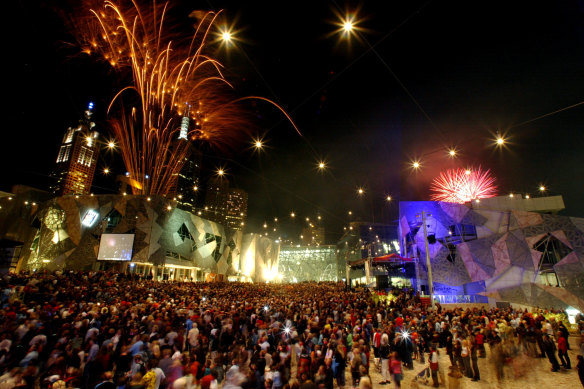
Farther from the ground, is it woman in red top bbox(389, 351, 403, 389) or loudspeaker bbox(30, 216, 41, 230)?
loudspeaker bbox(30, 216, 41, 230)

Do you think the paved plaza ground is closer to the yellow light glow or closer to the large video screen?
the yellow light glow

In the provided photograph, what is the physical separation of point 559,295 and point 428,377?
18.8 meters

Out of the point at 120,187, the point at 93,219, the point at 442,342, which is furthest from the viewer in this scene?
the point at 120,187

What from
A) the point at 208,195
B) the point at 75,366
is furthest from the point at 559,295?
the point at 208,195

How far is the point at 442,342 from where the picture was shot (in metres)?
13.5

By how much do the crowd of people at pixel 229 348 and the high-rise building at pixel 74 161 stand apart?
413ft

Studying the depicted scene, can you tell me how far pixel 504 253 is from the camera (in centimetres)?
2566

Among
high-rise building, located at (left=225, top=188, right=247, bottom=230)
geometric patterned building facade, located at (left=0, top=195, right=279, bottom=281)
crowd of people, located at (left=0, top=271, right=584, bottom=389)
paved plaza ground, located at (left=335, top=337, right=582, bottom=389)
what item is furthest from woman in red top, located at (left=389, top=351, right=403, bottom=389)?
high-rise building, located at (left=225, top=188, right=247, bottom=230)

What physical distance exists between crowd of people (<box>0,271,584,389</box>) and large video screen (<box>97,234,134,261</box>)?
1912 cm

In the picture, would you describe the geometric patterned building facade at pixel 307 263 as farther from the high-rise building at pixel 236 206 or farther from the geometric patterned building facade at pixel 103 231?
→ the geometric patterned building facade at pixel 103 231

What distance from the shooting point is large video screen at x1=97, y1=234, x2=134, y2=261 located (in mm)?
36281

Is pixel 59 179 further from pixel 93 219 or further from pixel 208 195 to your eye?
pixel 93 219

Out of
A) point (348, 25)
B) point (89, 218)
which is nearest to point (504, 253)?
point (348, 25)

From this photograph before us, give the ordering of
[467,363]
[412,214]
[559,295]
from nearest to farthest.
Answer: [467,363] < [559,295] < [412,214]
